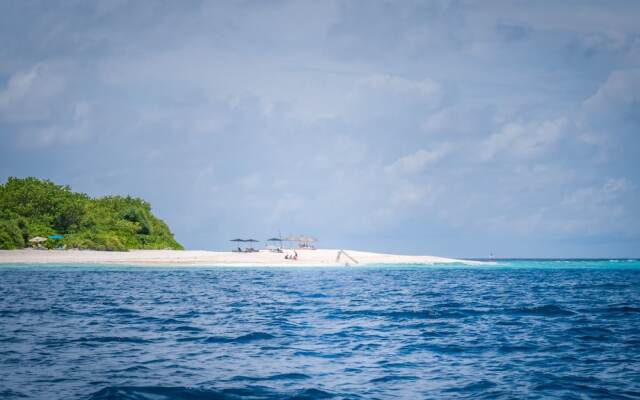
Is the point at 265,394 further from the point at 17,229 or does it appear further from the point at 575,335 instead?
the point at 17,229

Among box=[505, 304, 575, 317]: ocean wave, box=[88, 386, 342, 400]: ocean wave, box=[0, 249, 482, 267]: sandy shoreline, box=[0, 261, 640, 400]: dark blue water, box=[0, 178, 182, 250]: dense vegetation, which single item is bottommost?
A: box=[88, 386, 342, 400]: ocean wave

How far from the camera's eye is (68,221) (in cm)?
9775

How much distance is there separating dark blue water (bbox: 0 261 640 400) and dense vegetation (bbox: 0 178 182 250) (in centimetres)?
5849

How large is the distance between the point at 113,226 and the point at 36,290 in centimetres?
6134

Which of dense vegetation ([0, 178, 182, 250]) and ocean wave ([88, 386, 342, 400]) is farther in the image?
dense vegetation ([0, 178, 182, 250])

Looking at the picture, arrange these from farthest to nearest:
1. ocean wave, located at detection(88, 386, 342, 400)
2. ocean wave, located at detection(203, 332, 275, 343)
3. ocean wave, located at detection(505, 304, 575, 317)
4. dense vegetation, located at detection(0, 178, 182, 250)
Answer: dense vegetation, located at detection(0, 178, 182, 250) < ocean wave, located at detection(505, 304, 575, 317) < ocean wave, located at detection(203, 332, 275, 343) < ocean wave, located at detection(88, 386, 342, 400)

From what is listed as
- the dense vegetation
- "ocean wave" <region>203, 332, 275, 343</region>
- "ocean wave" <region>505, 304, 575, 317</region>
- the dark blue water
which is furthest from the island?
"ocean wave" <region>203, 332, 275, 343</region>

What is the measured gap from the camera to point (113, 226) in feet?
328

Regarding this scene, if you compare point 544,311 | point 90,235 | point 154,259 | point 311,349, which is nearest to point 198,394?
point 311,349

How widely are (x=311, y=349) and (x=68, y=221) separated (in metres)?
88.2

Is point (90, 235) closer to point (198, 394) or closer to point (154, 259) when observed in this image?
point (154, 259)

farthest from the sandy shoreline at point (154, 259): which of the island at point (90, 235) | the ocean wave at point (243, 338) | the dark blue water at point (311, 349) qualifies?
the ocean wave at point (243, 338)

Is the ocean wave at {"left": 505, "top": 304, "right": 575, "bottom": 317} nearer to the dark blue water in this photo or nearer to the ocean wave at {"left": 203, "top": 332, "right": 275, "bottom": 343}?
the dark blue water

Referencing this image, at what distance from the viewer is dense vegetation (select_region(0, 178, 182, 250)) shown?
8919 cm
